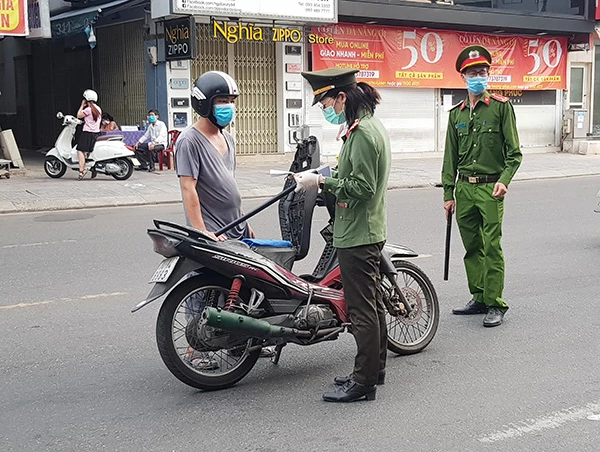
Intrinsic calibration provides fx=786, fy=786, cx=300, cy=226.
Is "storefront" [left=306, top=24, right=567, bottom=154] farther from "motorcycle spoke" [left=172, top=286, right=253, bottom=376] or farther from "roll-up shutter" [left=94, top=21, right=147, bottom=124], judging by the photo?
"motorcycle spoke" [left=172, top=286, right=253, bottom=376]

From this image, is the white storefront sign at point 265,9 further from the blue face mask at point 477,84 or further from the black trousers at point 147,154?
the blue face mask at point 477,84

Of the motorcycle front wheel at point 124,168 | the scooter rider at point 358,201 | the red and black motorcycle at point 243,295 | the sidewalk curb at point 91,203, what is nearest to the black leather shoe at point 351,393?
the scooter rider at point 358,201

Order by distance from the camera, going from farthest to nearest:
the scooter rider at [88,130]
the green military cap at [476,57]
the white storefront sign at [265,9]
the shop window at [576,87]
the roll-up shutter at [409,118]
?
the shop window at [576,87] < the roll-up shutter at [409,118] < the white storefront sign at [265,9] < the scooter rider at [88,130] < the green military cap at [476,57]

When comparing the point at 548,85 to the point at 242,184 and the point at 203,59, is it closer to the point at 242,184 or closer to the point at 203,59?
the point at 203,59

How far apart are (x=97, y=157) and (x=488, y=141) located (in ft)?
37.0

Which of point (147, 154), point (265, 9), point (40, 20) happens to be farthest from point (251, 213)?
point (265, 9)

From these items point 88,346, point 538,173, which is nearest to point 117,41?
point 538,173

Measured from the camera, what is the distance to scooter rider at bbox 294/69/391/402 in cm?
441

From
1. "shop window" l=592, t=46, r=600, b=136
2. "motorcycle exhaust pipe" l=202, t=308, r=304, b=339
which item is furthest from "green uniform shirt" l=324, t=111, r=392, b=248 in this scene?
"shop window" l=592, t=46, r=600, b=136

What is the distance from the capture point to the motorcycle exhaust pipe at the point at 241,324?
4.53m

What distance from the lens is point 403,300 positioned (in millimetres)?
5289

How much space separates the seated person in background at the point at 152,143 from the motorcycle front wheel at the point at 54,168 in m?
1.98

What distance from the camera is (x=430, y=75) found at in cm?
2266

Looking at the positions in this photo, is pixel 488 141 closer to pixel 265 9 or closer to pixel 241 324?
pixel 241 324
